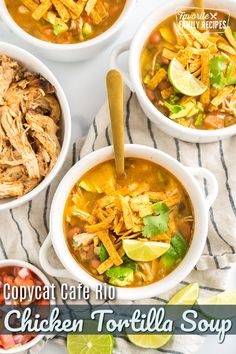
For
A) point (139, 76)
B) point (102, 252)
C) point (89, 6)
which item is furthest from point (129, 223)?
point (89, 6)

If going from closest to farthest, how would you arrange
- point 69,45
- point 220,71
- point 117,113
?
point 117,113, point 220,71, point 69,45

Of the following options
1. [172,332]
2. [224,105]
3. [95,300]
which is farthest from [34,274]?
[224,105]

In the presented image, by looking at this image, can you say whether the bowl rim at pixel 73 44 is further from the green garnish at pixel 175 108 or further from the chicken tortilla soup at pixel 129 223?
the chicken tortilla soup at pixel 129 223

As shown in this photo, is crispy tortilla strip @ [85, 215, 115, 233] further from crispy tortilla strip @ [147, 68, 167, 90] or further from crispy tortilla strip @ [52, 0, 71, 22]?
crispy tortilla strip @ [52, 0, 71, 22]

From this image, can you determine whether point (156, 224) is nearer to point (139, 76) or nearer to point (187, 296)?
point (187, 296)

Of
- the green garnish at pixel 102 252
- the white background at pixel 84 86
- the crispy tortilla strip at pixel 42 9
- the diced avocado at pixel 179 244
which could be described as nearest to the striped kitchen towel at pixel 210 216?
the white background at pixel 84 86

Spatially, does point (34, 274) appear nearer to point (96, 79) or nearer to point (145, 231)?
point (145, 231)
